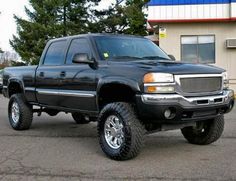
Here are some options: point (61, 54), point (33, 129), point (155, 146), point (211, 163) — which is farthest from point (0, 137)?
point (211, 163)

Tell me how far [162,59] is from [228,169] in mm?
2449

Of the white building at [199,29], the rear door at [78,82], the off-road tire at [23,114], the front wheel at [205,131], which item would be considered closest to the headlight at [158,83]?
the rear door at [78,82]

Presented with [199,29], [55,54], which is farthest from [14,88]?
[199,29]

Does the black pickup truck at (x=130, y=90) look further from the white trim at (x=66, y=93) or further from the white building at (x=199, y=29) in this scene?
the white building at (x=199, y=29)

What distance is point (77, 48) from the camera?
8156 mm

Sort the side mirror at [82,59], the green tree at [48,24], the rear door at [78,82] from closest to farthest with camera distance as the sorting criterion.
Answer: the side mirror at [82,59] < the rear door at [78,82] < the green tree at [48,24]

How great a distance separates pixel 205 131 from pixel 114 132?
1807mm

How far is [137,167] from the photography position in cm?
634

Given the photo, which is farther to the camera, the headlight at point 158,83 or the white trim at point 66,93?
the white trim at point 66,93

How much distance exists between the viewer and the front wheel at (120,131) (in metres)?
6.55

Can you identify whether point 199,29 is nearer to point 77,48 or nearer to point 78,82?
point 77,48

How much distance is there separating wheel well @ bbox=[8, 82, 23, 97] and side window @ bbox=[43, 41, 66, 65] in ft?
4.60

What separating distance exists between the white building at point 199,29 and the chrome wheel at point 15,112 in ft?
39.0

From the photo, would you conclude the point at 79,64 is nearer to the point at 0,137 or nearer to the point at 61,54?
the point at 61,54
